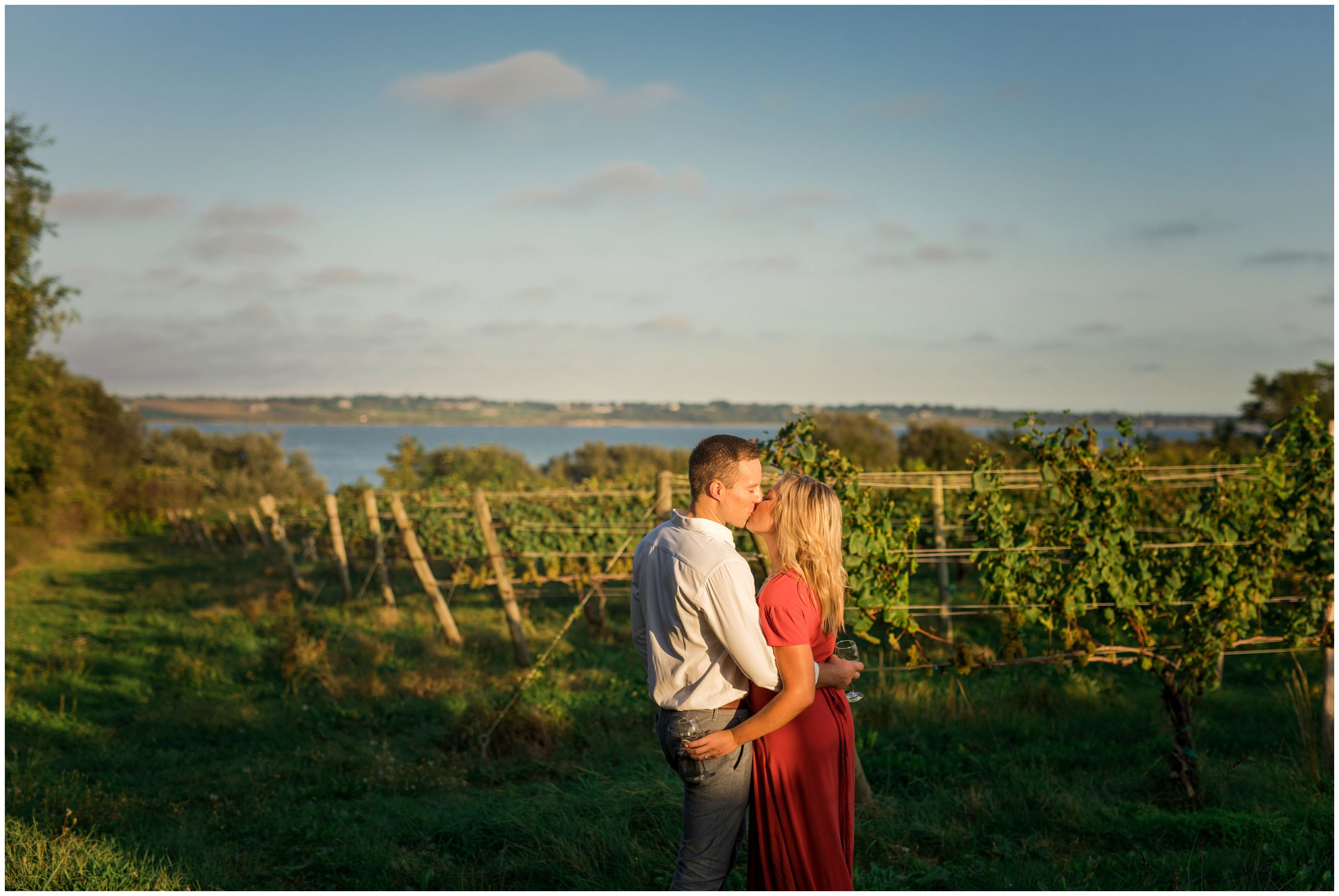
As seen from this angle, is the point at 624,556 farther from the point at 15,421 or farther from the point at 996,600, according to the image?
the point at 15,421

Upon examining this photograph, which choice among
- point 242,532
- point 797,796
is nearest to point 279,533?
point 242,532

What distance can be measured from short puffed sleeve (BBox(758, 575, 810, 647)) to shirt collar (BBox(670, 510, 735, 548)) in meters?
0.19

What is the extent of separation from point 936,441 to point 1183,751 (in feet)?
104

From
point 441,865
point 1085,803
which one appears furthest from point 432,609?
point 1085,803

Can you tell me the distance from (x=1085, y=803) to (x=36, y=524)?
24586mm

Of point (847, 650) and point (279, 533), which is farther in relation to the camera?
point (279, 533)

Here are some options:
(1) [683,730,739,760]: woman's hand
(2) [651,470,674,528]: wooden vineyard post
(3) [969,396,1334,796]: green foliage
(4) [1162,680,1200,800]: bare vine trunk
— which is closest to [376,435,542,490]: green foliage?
(2) [651,470,674,528]: wooden vineyard post

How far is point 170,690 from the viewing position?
27.7ft

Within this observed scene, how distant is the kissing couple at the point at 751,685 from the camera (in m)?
2.54

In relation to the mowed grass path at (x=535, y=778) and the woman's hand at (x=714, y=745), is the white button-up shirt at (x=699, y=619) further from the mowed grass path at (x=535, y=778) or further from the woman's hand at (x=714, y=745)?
the mowed grass path at (x=535, y=778)

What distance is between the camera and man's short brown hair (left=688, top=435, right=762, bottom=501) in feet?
8.69

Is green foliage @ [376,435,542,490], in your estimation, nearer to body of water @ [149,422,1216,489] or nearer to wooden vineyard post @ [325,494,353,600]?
body of water @ [149,422,1216,489]

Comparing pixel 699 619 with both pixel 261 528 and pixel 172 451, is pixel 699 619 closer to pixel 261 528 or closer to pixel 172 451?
pixel 261 528

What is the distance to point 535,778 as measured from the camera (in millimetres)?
5691
